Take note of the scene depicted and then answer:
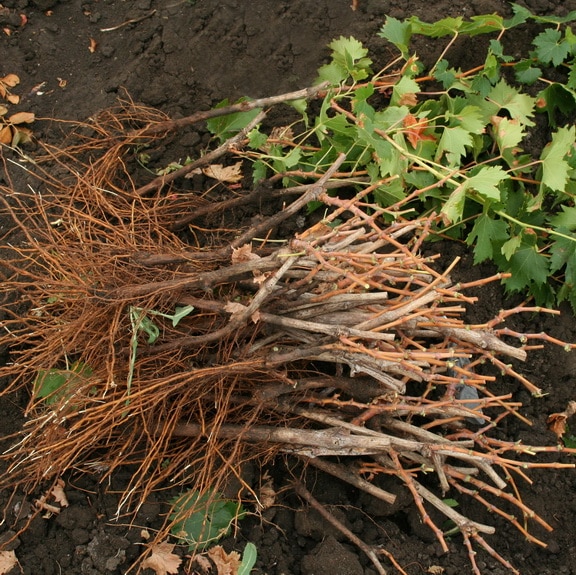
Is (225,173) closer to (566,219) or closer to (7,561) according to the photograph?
(566,219)

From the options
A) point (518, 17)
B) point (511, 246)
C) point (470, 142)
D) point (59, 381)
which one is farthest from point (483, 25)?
point (59, 381)

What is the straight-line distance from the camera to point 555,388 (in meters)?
2.75

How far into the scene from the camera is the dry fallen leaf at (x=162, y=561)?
7.25 ft

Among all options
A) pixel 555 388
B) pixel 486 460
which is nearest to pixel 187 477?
pixel 486 460

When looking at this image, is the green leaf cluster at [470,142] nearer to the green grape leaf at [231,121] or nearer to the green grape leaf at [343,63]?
the green grape leaf at [343,63]

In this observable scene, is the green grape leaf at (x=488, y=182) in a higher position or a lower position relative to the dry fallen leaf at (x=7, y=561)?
higher

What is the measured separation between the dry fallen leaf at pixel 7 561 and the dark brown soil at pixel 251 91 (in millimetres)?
70

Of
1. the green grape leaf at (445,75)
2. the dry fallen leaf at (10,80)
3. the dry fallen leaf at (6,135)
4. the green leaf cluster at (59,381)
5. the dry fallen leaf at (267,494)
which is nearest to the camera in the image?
the green leaf cluster at (59,381)

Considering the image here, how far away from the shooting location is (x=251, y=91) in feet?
10.3

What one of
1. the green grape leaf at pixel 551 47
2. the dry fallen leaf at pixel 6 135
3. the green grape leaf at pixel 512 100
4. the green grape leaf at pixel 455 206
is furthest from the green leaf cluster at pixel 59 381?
the green grape leaf at pixel 551 47

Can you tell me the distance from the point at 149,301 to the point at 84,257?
1.31ft

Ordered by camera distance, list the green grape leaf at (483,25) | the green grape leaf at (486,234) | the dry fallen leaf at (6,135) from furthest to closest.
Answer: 1. the dry fallen leaf at (6,135)
2. the green grape leaf at (483,25)
3. the green grape leaf at (486,234)

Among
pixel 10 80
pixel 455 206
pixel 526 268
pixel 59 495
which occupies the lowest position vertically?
pixel 526 268

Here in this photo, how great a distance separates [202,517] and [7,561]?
0.64m
